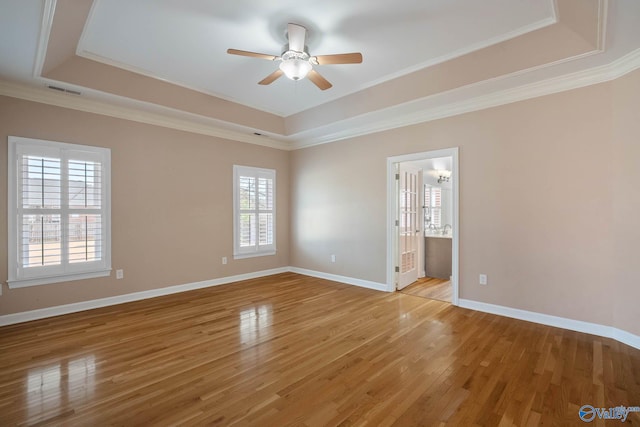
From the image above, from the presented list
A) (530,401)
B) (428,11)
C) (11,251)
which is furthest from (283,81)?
(530,401)

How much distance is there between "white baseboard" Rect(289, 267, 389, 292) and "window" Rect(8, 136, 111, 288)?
338cm

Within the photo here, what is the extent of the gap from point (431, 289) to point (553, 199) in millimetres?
2339

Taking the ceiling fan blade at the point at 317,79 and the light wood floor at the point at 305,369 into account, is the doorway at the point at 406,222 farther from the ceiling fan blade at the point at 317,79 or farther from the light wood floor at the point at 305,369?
the ceiling fan blade at the point at 317,79

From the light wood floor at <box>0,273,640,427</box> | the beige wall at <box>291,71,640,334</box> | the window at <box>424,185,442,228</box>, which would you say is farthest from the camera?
the window at <box>424,185,442,228</box>

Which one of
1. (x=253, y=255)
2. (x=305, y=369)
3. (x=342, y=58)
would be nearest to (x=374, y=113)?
(x=342, y=58)

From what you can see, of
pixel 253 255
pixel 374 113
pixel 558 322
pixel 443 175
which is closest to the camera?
pixel 558 322

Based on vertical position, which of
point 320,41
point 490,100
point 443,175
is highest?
point 320,41

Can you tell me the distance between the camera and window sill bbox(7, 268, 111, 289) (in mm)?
3489

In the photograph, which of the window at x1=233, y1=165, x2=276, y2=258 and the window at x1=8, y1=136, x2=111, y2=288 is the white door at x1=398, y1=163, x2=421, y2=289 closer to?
the window at x1=233, y1=165, x2=276, y2=258

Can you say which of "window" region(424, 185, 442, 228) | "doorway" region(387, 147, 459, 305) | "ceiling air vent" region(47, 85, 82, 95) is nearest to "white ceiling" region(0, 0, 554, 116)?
"ceiling air vent" region(47, 85, 82, 95)

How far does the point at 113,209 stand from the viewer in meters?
4.18

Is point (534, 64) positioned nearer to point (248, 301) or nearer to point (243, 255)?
point (248, 301)

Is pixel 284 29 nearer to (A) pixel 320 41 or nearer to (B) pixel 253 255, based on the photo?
(A) pixel 320 41

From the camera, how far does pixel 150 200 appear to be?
4551 millimetres
